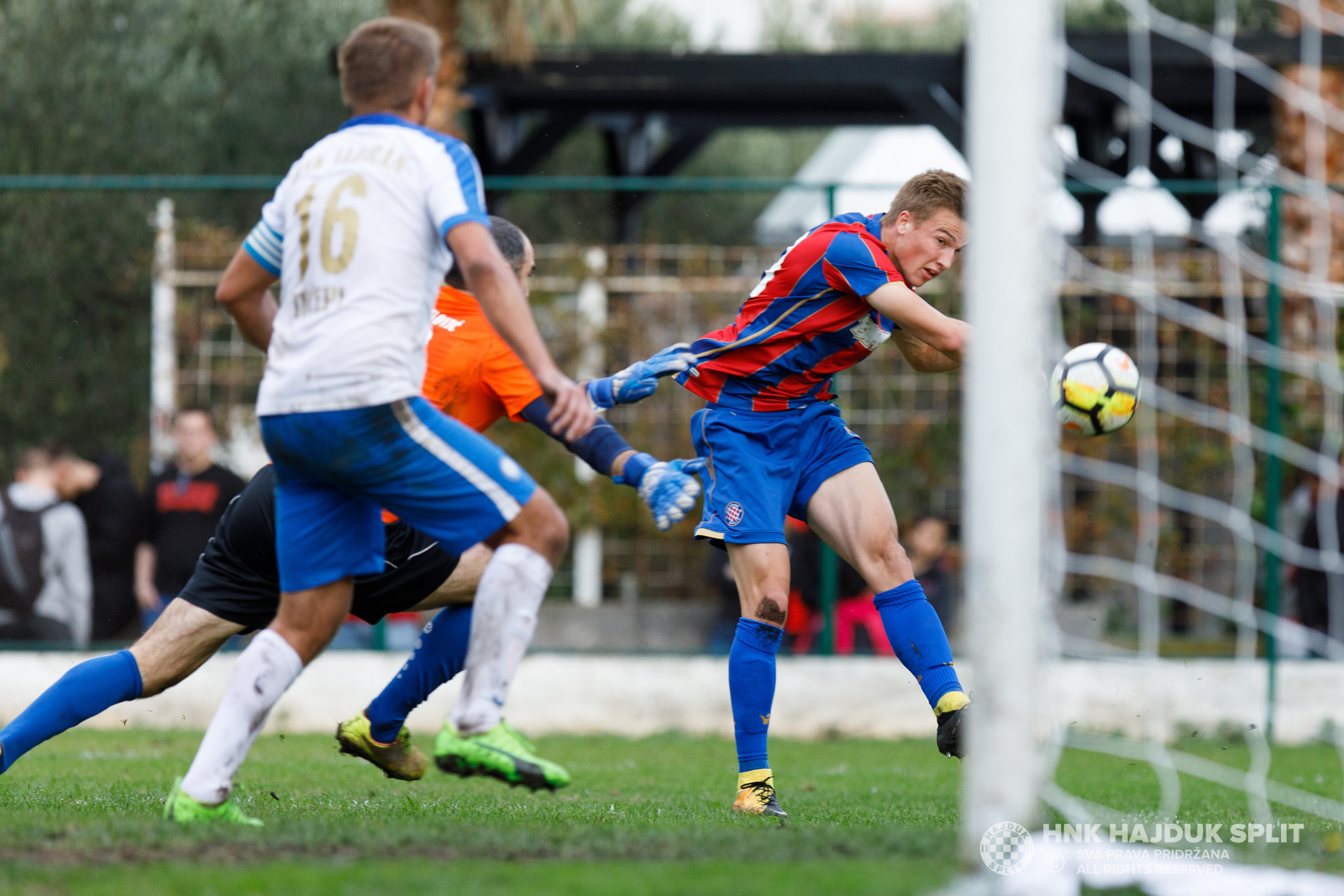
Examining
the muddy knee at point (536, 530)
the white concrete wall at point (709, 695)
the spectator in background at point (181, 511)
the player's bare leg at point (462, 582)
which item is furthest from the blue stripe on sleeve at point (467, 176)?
the spectator in background at point (181, 511)

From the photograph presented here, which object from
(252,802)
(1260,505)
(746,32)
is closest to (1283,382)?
(1260,505)

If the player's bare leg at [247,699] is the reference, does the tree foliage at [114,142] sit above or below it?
above

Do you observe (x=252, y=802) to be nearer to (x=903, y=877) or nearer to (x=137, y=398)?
(x=903, y=877)

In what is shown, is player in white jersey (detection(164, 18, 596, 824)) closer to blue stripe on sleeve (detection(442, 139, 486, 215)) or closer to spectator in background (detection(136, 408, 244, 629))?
blue stripe on sleeve (detection(442, 139, 486, 215))

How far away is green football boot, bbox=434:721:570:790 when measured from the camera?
3.25 metres

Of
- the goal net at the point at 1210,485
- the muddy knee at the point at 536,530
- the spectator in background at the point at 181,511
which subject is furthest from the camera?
the spectator in background at the point at 181,511

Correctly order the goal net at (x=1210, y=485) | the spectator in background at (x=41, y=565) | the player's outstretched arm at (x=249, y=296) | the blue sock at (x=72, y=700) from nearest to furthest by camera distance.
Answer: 1. the player's outstretched arm at (x=249, y=296)
2. the blue sock at (x=72, y=700)
3. the goal net at (x=1210, y=485)
4. the spectator in background at (x=41, y=565)

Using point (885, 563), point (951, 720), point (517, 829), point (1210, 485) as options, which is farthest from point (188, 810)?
→ point (1210, 485)

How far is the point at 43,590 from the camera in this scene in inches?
349

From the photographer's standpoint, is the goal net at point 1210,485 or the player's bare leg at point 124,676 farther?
the goal net at point 1210,485

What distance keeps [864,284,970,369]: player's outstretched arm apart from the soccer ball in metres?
0.35

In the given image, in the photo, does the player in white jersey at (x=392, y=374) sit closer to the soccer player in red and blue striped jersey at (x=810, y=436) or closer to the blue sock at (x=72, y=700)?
the blue sock at (x=72, y=700)

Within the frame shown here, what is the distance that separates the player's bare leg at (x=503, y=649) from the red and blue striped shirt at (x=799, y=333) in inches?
68.1

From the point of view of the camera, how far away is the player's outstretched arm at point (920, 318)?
4.60 meters
